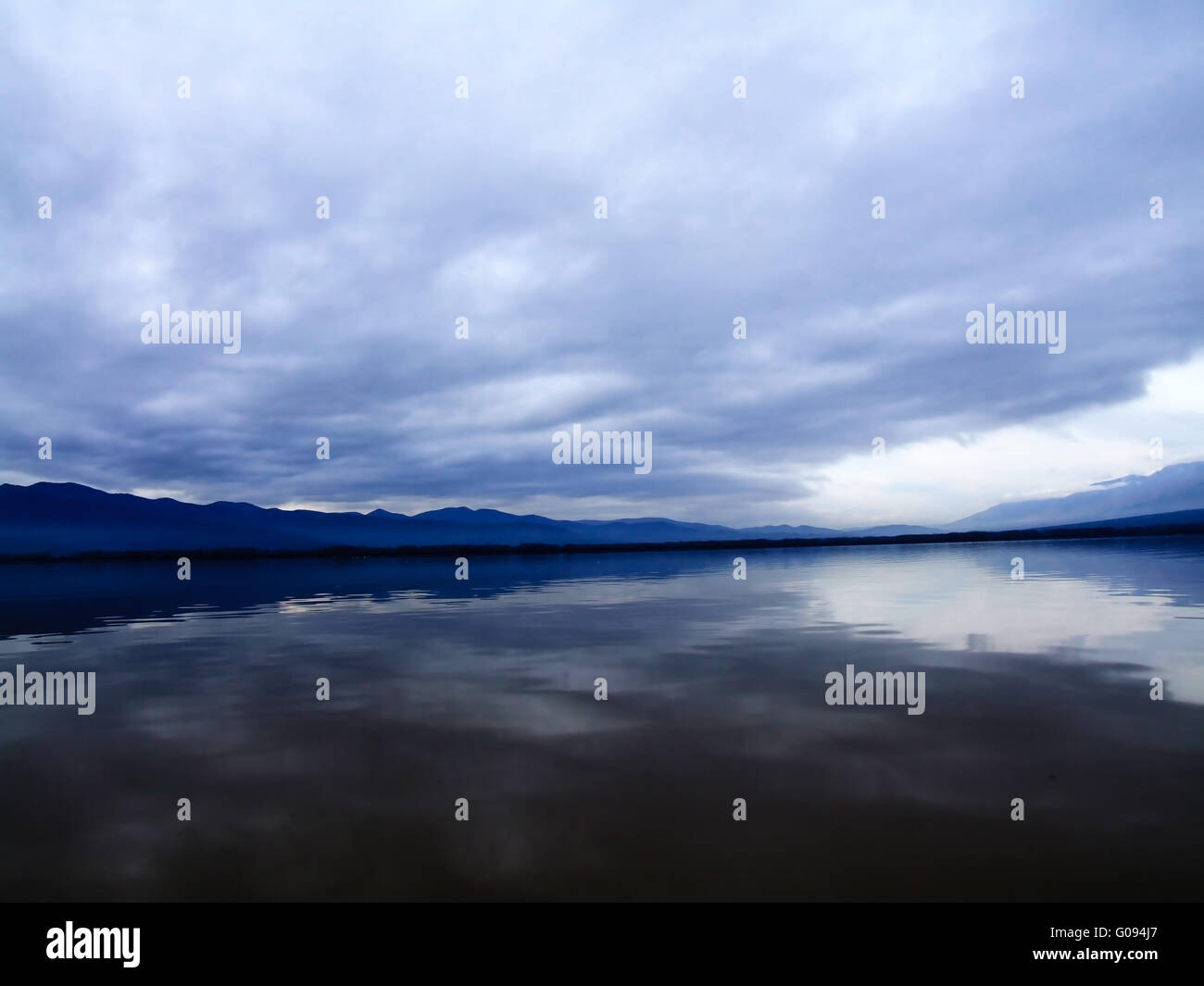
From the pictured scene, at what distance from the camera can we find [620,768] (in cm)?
1070

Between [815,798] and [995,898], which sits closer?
[995,898]

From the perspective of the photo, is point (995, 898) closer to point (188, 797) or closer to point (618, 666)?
point (188, 797)

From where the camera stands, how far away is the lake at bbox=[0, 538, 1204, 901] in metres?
7.57

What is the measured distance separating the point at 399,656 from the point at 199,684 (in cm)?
534

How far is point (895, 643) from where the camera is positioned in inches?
810

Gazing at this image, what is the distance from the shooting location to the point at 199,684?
1716 centimetres

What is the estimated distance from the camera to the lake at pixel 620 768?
757 cm
